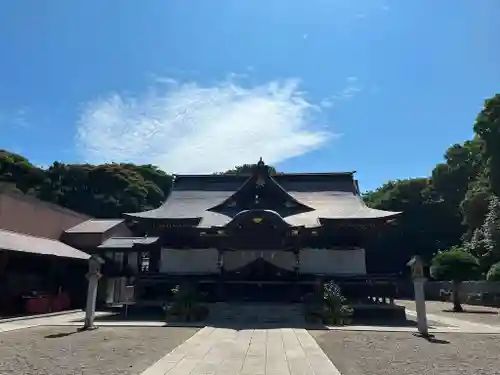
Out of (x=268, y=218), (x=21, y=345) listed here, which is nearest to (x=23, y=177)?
(x=268, y=218)

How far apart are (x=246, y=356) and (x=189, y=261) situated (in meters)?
12.4

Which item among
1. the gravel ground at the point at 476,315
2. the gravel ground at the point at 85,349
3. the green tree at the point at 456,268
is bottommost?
the gravel ground at the point at 85,349

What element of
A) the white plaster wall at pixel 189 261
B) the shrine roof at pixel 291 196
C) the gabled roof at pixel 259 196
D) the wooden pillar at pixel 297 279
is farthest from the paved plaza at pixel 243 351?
the gabled roof at pixel 259 196

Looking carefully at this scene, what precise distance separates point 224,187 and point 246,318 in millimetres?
11367

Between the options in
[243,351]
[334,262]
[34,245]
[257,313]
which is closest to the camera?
[243,351]

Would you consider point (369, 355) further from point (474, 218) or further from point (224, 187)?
point (474, 218)

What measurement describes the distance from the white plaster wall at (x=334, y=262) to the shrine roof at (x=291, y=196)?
1686 mm

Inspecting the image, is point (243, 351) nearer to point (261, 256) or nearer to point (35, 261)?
point (261, 256)

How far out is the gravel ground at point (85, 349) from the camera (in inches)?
307

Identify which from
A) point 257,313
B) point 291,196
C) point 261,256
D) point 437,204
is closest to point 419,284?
point 257,313

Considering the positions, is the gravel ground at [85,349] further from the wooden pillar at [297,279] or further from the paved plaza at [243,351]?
the wooden pillar at [297,279]

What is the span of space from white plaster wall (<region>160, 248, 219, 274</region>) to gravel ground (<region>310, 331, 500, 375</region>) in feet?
28.4

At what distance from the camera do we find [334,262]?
798 inches

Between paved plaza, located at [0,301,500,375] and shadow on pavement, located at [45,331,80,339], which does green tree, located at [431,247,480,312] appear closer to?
paved plaza, located at [0,301,500,375]
